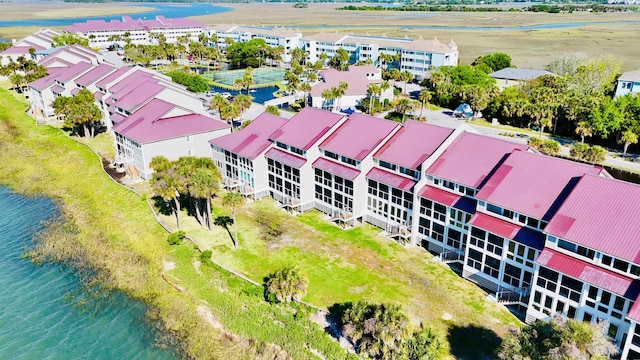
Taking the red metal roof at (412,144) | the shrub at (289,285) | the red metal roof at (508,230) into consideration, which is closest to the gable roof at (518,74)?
the red metal roof at (412,144)

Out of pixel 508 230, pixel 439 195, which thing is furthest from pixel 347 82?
pixel 508 230

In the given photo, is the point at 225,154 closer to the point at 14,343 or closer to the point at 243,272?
the point at 243,272

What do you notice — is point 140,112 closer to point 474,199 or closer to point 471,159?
point 471,159

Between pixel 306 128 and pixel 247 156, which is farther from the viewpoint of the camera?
pixel 247 156

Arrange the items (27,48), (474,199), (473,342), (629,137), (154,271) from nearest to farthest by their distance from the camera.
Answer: (473,342), (474,199), (154,271), (629,137), (27,48)

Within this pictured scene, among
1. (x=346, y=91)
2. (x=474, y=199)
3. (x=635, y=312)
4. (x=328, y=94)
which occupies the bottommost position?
(x=635, y=312)

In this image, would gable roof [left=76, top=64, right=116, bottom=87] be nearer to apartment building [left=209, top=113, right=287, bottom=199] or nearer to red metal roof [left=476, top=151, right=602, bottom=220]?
apartment building [left=209, top=113, right=287, bottom=199]

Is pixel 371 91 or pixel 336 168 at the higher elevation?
pixel 371 91
